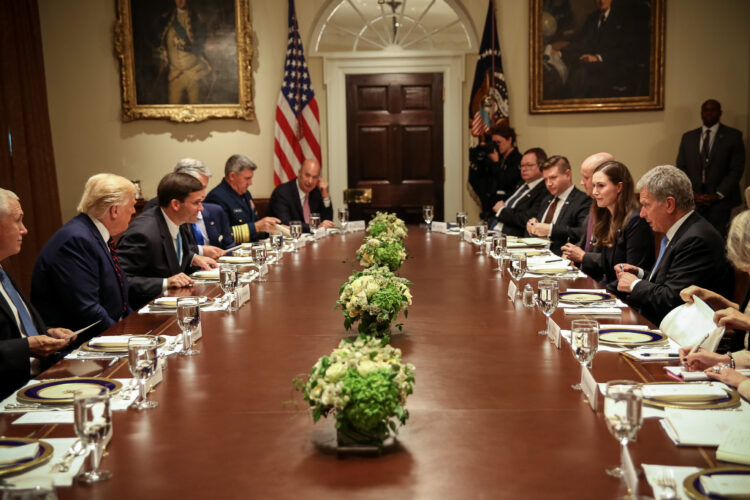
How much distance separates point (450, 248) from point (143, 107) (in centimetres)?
447

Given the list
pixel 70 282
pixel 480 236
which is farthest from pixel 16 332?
pixel 480 236

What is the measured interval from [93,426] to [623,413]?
1.09 meters

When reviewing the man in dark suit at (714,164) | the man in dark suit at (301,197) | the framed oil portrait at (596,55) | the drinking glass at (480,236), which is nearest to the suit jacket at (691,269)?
the drinking glass at (480,236)

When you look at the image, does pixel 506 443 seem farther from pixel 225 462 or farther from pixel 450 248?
pixel 450 248

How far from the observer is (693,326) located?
8.25ft

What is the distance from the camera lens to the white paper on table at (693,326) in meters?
2.37

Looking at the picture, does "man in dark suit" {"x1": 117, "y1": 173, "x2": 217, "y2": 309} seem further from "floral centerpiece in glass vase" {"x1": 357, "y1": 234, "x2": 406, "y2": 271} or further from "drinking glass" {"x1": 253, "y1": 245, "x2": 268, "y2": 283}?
"floral centerpiece in glass vase" {"x1": 357, "y1": 234, "x2": 406, "y2": 271}

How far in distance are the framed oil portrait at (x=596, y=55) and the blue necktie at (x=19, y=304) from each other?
20.3ft

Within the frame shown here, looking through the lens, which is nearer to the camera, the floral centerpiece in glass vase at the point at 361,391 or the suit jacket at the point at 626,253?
the floral centerpiece in glass vase at the point at 361,391

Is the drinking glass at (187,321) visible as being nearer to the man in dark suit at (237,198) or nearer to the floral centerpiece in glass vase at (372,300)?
the floral centerpiece in glass vase at (372,300)

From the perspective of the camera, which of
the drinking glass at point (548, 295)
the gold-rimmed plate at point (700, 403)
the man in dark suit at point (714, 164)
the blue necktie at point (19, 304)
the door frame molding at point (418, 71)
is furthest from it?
the door frame molding at point (418, 71)

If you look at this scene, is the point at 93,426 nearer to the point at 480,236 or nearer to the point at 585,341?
the point at 585,341

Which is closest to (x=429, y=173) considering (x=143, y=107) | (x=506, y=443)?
(x=143, y=107)

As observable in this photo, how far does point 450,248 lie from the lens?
5.25 m
